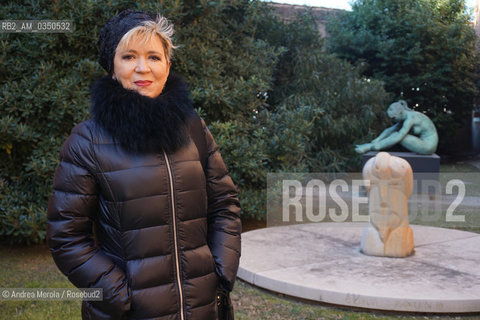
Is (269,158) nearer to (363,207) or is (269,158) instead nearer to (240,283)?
(240,283)

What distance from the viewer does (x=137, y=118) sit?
1715mm

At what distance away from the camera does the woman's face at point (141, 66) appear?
5.86 feet

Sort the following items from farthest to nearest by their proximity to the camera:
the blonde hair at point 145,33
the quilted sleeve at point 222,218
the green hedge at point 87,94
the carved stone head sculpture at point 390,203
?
the green hedge at point 87,94, the carved stone head sculpture at point 390,203, the quilted sleeve at point 222,218, the blonde hair at point 145,33

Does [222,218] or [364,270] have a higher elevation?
[222,218]

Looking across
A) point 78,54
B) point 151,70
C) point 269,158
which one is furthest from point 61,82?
point 151,70

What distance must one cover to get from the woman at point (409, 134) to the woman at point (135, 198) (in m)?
8.03

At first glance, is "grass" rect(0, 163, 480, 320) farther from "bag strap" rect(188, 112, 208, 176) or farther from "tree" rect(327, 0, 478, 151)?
"tree" rect(327, 0, 478, 151)

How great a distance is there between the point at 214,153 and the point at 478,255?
3.67m

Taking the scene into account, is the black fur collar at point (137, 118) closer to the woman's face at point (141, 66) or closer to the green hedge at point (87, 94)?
the woman's face at point (141, 66)

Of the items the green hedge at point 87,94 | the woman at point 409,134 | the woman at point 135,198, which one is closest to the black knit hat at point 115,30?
the woman at point 135,198

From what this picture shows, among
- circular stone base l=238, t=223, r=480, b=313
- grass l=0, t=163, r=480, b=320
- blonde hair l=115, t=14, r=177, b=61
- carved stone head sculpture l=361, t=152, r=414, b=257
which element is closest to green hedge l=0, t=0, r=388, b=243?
grass l=0, t=163, r=480, b=320

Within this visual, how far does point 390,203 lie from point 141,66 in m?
3.27

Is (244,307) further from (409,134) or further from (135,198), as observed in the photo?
(409,134)

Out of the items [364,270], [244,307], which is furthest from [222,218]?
[364,270]
